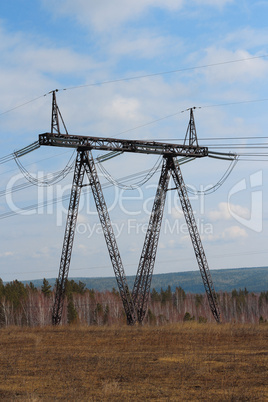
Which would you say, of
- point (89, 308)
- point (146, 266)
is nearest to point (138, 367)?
point (146, 266)

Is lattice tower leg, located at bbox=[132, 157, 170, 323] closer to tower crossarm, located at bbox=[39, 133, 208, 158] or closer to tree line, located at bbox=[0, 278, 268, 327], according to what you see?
tower crossarm, located at bbox=[39, 133, 208, 158]

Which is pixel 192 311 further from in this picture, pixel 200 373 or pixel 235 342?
pixel 200 373

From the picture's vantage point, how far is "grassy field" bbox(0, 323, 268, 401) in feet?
36.5

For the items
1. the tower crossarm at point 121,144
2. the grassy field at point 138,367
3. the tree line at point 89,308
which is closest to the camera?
the grassy field at point 138,367

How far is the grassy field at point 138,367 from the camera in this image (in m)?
11.1

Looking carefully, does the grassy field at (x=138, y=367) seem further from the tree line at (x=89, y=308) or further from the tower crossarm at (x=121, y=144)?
the tree line at (x=89, y=308)

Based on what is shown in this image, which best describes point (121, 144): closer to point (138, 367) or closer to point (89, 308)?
point (138, 367)

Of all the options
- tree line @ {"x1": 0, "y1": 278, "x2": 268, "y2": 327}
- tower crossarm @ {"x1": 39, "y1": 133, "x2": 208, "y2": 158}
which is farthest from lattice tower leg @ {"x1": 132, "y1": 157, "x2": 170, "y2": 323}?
tree line @ {"x1": 0, "y1": 278, "x2": 268, "y2": 327}

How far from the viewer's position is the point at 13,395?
11070mm

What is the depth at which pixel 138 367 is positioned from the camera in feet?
47.5

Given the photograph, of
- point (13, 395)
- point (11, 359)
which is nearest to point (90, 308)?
point (11, 359)

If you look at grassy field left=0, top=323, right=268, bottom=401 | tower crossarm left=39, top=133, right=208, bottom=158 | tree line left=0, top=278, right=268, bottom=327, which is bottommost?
tree line left=0, top=278, right=268, bottom=327

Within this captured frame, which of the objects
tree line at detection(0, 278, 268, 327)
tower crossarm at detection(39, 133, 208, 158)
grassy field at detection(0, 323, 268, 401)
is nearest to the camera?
grassy field at detection(0, 323, 268, 401)

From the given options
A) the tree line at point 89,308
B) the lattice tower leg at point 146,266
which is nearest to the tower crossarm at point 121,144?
the lattice tower leg at point 146,266
